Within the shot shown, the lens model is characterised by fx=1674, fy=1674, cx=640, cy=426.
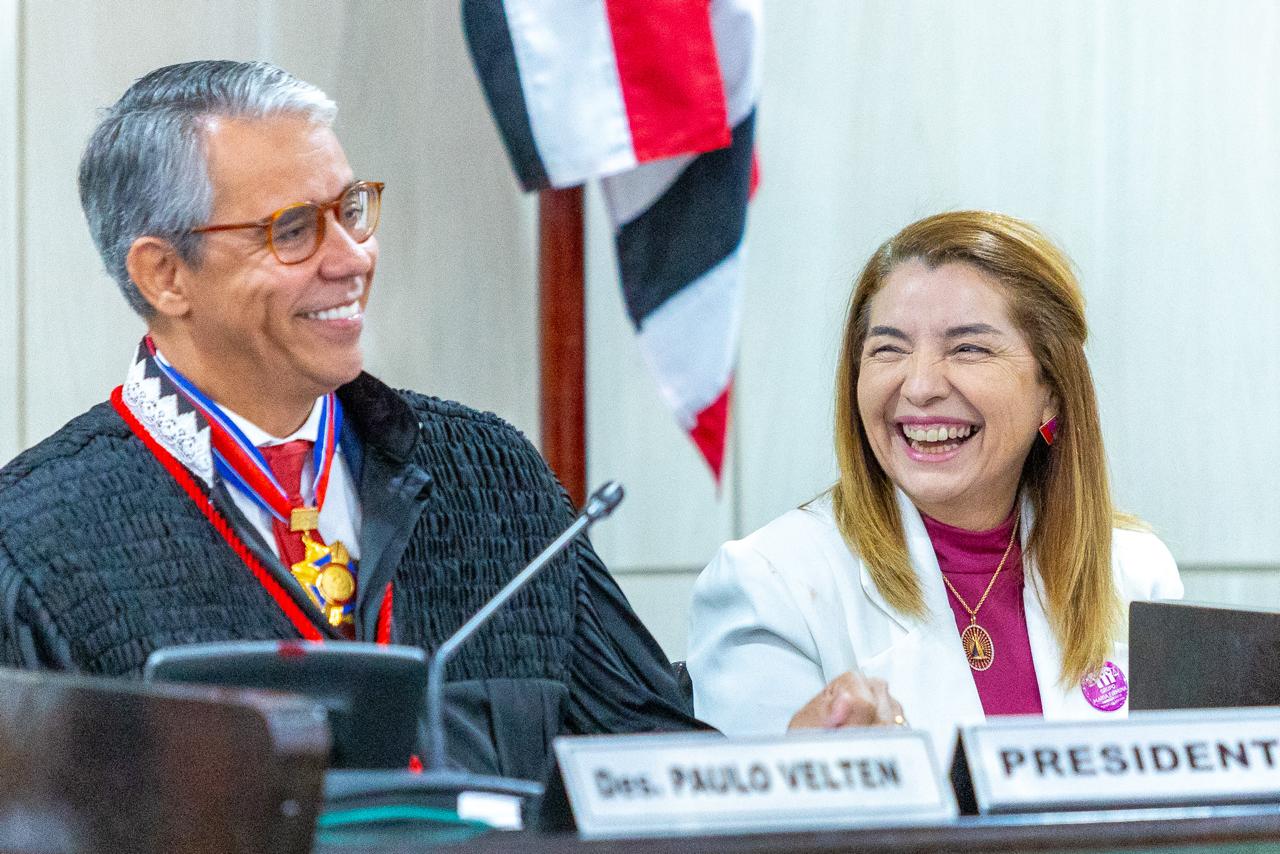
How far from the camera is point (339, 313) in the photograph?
1.94 m

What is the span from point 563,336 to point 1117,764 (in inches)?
75.5

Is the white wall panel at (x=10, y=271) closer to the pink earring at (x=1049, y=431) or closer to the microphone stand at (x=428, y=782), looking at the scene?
the pink earring at (x=1049, y=431)

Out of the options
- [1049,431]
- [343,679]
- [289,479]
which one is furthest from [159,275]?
[1049,431]

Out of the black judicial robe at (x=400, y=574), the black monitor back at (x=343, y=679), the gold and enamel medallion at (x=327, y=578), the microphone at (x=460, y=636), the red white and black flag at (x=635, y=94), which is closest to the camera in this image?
the black monitor back at (x=343, y=679)

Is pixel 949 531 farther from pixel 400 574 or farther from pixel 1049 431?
pixel 400 574

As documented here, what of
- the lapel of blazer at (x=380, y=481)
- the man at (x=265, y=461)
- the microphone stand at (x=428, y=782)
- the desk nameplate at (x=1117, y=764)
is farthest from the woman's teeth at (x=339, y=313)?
the desk nameplate at (x=1117, y=764)

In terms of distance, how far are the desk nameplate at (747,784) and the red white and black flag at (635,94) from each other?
1.68 metres

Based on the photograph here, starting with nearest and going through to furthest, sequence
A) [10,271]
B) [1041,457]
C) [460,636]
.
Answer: [460,636]
[1041,457]
[10,271]

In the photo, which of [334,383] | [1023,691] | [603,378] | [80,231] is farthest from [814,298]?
[334,383]

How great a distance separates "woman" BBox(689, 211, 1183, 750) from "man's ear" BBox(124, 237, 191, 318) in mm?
875

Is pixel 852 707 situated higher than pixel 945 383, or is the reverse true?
pixel 945 383

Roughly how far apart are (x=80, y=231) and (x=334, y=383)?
1.09m

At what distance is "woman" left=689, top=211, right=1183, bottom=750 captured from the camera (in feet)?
7.69

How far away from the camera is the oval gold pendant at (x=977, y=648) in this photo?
2.41 metres
